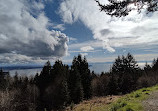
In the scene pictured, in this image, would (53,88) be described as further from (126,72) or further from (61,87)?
(126,72)

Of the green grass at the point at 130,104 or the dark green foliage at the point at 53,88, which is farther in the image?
the dark green foliage at the point at 53,88

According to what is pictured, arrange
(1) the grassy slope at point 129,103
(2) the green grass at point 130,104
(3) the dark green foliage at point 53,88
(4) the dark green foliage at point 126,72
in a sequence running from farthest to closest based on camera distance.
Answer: (4) the dark green foliage at point 126,72
(3) the dark green foliage at point 53,88
(1) the grassy slope at point 129,103
(2) the green grass at point 130,104

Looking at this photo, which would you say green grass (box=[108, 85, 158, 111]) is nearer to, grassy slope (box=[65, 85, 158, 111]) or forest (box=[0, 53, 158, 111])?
grassy slope (box=[65, 85, 158, 111])

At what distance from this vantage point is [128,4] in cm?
721

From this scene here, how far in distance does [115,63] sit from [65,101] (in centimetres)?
4042

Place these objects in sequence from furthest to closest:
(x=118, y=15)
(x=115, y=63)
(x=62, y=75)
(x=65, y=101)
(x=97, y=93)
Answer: (x=115, y=63)
(x=97, y=93)
(x=62, y=75)
(x=65, y=101)
(x=118, y=15)

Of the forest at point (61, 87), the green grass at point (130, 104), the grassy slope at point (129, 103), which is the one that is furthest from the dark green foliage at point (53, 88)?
the green grass at point (130, 104)

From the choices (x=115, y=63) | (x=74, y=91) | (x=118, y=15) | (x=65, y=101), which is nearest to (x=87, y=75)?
(x=74, y=91)

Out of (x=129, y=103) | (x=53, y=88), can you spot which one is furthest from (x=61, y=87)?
(x=129, y=103)

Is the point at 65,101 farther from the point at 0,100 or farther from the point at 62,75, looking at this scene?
the point at 0,100

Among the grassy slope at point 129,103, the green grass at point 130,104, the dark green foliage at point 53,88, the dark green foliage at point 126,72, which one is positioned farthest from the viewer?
the dark green foliage at point 126,72

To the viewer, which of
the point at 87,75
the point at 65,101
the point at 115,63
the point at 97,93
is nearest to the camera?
the point at 65,101

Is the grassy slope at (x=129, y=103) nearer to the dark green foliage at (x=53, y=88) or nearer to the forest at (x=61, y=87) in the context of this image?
the forest at (x=61, y=87)

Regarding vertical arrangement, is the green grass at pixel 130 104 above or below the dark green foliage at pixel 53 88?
above
